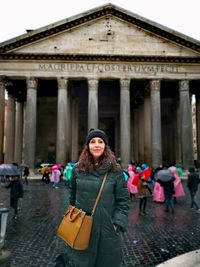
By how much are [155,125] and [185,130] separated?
93.9 inches

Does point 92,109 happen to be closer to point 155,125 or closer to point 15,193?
point 155,125

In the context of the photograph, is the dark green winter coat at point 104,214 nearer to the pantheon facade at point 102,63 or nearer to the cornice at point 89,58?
the pantheon facade at point 102,63

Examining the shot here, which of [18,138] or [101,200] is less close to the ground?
[18,138]

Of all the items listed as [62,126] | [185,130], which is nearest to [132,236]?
[62,126]

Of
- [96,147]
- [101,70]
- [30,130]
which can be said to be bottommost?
[96,147]

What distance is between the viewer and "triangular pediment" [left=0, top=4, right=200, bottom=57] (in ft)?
64.0

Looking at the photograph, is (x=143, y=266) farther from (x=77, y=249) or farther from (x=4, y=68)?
(x=4, y=68)

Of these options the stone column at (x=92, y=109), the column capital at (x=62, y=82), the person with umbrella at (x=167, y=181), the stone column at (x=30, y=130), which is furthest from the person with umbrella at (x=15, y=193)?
the column capital at (x=62, y=82)

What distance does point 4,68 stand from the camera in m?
19.4

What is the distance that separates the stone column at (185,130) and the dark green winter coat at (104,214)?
59.0ft

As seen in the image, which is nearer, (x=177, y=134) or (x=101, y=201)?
(x=101, y=201)

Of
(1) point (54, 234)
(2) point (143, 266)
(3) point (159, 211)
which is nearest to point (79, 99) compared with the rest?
(3) point (159, 211)

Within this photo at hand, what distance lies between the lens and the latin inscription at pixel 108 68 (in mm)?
19672

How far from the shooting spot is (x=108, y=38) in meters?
19.9
